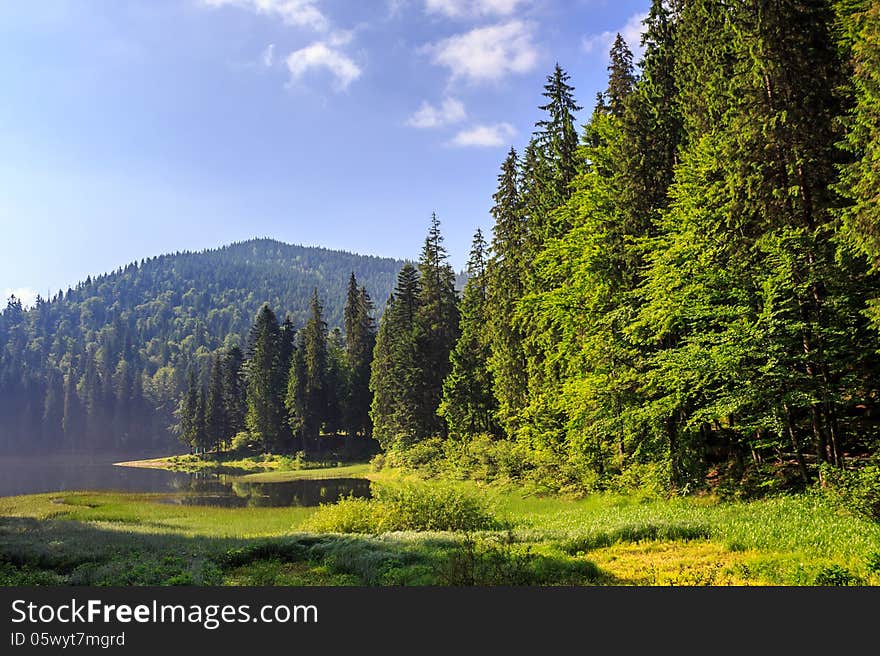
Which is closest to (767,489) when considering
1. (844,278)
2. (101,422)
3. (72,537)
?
(844,278)

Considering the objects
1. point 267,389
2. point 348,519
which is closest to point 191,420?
point 267,389

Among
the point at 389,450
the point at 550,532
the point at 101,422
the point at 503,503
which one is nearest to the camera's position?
the point at 550,532

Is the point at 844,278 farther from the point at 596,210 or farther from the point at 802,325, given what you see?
the point at 596,210

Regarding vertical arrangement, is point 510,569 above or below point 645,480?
above

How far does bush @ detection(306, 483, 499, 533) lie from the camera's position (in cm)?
2027

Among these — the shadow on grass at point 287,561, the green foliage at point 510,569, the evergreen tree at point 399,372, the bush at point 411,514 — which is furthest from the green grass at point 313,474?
the green foliage at point 510,569

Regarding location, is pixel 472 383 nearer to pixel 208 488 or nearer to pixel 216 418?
pixel 208 488

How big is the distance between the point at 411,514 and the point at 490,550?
7.82 m

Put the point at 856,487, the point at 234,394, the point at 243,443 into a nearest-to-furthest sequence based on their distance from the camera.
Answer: the point at 856,487 → the point at 243,443 → the point at 234,394

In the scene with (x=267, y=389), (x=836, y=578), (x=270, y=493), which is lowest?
(x=270, y=493)

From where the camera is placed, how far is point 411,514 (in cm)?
2066

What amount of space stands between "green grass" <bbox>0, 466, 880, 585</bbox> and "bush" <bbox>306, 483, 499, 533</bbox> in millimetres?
51

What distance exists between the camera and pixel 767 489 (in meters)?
18.2

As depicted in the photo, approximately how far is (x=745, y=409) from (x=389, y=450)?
44579mm
